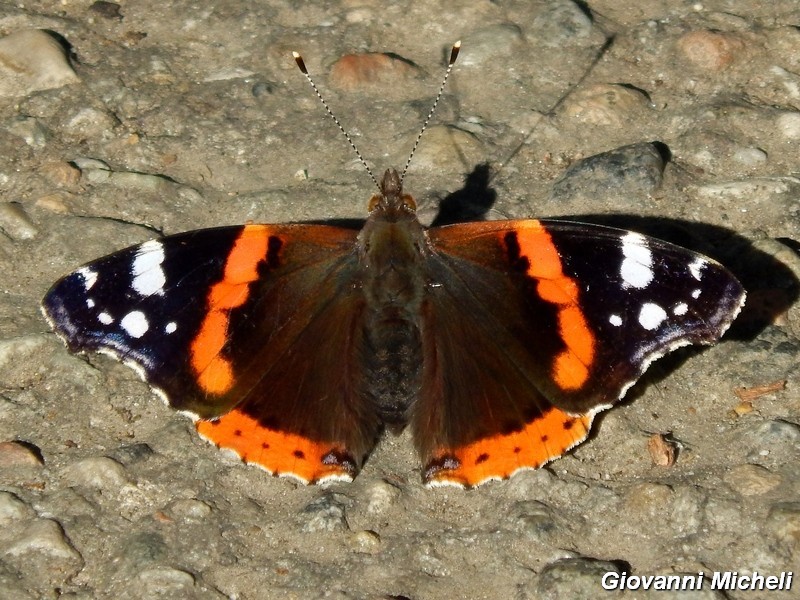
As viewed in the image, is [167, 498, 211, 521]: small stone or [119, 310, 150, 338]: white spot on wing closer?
[167, 498, 211, 521]: small stone

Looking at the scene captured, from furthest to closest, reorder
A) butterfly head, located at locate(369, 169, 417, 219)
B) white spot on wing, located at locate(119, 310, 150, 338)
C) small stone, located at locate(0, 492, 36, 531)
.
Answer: butterfly head, located at locate(369, 169, 417, 219) → white spot on wing, located at locate(119, 310, 150, 338) → small stone, located at locate(0, 492, 36, 531)

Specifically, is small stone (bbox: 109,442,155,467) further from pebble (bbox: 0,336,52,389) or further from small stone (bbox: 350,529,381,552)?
small stone (bbox: 350,529,381,552)

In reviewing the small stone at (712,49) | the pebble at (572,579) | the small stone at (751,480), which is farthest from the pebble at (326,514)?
the small stone at (712,49)

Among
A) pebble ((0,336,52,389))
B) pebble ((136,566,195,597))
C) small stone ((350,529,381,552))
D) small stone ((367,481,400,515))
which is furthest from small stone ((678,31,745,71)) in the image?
pebble ((136,566,195,597))

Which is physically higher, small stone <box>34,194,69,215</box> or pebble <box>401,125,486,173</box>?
small stone <box>34,194,69,215</box>

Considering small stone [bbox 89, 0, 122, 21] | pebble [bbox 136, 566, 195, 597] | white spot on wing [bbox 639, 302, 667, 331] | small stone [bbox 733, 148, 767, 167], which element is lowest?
pebble [bbox 136, 566, 195, 597]

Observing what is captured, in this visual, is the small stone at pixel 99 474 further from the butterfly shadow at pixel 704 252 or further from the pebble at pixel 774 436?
the pebble at pixel 774 436
